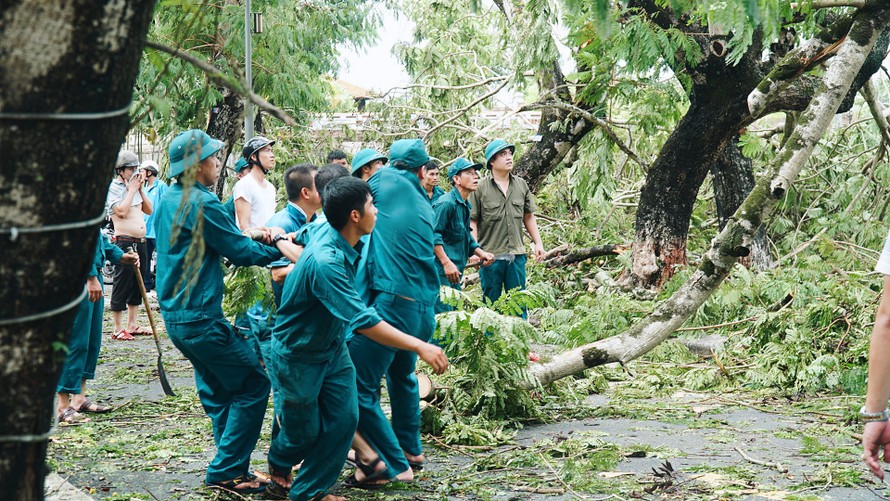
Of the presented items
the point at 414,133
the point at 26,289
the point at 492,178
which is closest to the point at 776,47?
the point at 492,178

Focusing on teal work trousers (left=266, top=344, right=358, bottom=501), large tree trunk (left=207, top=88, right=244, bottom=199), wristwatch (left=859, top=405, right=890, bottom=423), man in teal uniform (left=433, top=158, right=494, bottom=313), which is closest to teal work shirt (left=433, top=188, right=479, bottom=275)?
man in teal uniform (left=433, top=158, right=494, bottom=313)

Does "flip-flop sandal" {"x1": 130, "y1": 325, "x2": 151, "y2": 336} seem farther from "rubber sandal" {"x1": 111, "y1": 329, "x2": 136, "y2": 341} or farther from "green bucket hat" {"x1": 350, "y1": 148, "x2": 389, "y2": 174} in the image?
"green bucket hat" {"x1": 350, "y1": 148, "x2": 389, "y2": 174}

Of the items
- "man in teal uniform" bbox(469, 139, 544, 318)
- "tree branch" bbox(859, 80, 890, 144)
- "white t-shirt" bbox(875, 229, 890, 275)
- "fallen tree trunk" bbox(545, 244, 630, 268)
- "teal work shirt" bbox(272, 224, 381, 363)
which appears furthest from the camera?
"fallen tree trunk" bbox(545, 244, 630, 268)

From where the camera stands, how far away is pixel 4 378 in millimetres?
2434

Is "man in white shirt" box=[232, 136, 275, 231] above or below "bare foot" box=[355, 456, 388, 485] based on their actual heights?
above

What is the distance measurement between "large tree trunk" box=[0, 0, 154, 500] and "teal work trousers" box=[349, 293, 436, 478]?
11.3 feet

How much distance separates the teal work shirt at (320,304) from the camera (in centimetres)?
488

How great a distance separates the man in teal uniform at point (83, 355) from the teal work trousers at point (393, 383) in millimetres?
2309

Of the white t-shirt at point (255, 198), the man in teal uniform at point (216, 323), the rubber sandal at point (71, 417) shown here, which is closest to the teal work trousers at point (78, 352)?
the rubber sandal at point (71, 417)

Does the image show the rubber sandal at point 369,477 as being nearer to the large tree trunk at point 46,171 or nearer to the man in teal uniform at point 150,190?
the large tree trunk at point 46,171

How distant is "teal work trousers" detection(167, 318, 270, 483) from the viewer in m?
5.51

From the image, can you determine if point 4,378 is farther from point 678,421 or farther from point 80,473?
point 678,421

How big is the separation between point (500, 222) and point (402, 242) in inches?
152

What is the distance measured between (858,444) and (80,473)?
4879mm
